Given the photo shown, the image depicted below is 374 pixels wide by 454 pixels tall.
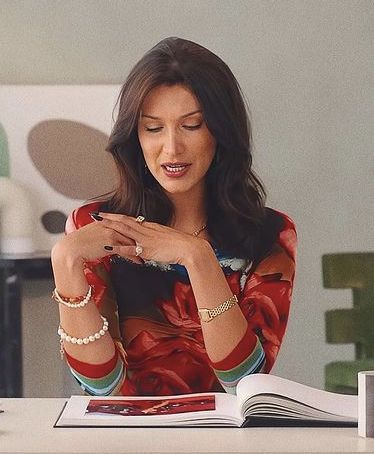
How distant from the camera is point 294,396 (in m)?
1.60

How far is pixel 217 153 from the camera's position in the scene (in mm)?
2213

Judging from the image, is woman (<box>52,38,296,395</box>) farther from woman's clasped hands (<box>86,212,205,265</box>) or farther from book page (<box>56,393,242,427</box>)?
book page (<box>56,393,242,427</box>)

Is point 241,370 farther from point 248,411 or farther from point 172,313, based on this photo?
point 248,411

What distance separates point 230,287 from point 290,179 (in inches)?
79.2

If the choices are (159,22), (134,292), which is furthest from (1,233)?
(134,292)

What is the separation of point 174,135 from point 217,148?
0.13 meters

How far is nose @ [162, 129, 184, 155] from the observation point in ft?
6.91

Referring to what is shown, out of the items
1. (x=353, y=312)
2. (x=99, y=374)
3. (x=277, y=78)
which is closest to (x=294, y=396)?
(x=99, y=374)

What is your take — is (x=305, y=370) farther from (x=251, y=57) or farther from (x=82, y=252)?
(x=82, y=252)

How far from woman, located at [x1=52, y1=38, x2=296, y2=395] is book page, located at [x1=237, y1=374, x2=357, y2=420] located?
352mm

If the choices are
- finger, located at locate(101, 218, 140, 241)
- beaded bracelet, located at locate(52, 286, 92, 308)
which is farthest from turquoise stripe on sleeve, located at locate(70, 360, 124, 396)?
finger, located at locate(101, 218, 140, 241)

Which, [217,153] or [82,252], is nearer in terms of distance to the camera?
[82,252]

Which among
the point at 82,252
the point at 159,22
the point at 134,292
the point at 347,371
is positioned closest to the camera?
the point at 82,252

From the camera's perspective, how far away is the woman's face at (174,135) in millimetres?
2117
